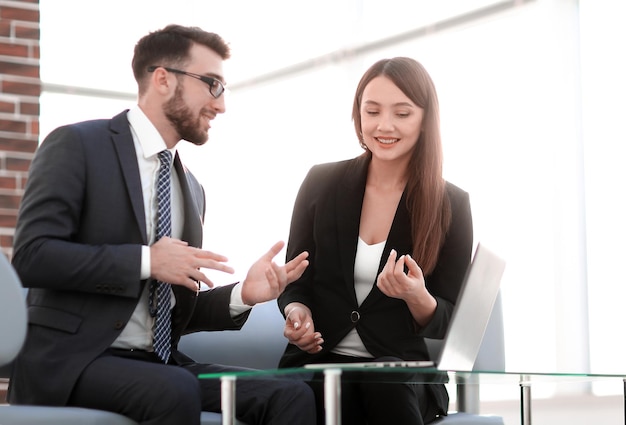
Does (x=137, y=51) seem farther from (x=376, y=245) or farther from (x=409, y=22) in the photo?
(x=409, y=22)

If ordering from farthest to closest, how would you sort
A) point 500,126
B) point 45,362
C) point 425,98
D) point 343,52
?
point 343,52 < point 500,126 < point 425,98 < point 45,362

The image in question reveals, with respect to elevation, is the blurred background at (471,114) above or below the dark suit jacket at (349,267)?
above

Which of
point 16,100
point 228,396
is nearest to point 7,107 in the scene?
point 16,100

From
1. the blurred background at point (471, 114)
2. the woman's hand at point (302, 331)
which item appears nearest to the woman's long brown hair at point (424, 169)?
the woman's hand at point (302, 331)

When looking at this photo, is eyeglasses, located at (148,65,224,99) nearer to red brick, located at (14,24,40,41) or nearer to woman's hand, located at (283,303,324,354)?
woman's hand, located at (283,303,324,354)

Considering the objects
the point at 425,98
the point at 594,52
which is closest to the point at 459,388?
the point at 425,98

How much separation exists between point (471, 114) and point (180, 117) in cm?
299

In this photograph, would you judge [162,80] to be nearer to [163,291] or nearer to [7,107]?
[163,291]

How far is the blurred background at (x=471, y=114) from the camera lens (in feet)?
15.8

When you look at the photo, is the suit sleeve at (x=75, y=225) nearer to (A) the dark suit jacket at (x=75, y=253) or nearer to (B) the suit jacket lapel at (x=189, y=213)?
(A) the dark suit jacket at (x=75, y=253)

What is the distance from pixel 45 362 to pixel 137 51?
0.99 m

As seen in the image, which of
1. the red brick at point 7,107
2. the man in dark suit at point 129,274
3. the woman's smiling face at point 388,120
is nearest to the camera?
the man in dark suit at point 129,274

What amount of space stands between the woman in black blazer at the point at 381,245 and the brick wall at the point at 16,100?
114 cm

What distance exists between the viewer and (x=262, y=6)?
6664 mm
